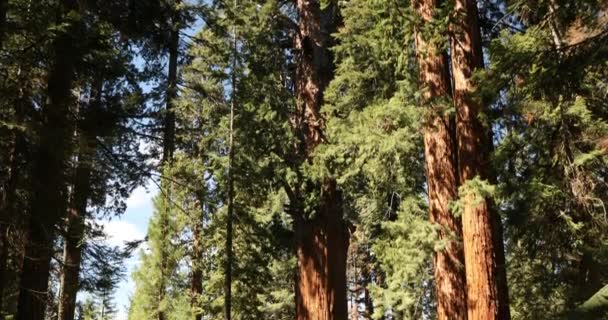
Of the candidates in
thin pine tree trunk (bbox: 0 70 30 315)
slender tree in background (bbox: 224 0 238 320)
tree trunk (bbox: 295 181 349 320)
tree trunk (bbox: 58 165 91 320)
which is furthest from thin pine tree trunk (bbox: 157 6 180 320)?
thin pine tree trunk (bbox: 0 70 30 315)

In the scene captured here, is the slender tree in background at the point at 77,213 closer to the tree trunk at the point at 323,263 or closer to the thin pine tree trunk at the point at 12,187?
the thin pine tree trunk at the point at 12,187

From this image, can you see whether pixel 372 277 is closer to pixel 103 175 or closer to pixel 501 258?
pixel 103 175

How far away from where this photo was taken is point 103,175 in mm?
11367

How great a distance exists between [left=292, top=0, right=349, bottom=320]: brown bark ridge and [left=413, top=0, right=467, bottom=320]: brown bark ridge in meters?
2.51

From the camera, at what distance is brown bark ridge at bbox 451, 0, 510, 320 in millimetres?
5551

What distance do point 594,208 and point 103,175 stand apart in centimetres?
919

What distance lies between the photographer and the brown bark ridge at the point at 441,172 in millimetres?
6285

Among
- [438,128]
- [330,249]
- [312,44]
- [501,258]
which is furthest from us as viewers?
[312,44]

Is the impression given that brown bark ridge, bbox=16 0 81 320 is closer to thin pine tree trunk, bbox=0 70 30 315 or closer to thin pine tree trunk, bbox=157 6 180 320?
thin pine tree trunk, bbox=0 70 30 315

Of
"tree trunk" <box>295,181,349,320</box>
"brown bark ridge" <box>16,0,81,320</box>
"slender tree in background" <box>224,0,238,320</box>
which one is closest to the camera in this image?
"brown bark ridge" <box>16,0,81,320</box>

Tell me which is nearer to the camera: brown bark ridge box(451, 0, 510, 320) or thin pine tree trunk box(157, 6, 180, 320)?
brown bark ridge box(451, 0, 510, 320)

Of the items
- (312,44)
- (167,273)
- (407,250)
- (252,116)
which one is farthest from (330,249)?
(167,273)

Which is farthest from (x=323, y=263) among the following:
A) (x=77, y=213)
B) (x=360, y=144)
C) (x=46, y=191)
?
(x=77, y=213)

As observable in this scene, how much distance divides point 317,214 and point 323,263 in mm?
853
